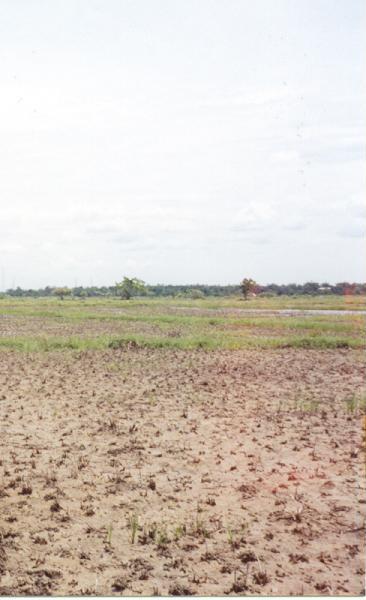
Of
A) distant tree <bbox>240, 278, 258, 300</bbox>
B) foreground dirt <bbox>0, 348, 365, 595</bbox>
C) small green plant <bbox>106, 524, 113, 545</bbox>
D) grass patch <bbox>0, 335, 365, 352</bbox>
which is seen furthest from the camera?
distant tree <bbox>240, 278, 258, 300</bbox>

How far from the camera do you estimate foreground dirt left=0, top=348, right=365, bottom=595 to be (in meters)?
5.13

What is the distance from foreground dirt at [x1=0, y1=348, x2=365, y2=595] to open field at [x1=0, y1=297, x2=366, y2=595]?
0.07 ft

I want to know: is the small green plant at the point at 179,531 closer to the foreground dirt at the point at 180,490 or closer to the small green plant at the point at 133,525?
the foreground dirt at the point at 180,490

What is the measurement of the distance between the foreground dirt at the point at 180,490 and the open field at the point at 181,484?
0.07 feet

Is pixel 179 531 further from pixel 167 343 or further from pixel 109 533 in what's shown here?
pixel 167 343

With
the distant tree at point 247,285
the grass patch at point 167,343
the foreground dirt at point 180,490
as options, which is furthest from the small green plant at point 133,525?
the distant tree at point 247,285

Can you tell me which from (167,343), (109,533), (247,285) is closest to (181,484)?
(109,533)

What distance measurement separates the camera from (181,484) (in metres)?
7.40

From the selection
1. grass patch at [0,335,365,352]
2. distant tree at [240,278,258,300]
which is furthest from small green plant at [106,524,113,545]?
distant tree at [240,278,258,300]

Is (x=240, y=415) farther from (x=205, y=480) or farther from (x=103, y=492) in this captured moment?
(x=103, y=492)

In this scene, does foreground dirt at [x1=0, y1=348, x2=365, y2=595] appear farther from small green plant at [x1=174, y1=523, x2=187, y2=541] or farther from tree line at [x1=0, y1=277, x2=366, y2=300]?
tree line at [x1=0, y1=277, x2=366, y2=300]

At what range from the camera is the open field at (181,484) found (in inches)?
203

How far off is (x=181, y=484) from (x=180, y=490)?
0.76ft

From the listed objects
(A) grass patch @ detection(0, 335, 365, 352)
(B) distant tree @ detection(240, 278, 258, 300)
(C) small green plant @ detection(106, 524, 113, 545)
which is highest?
(B) distant tree @ detection(240, 278, 258, 300)
